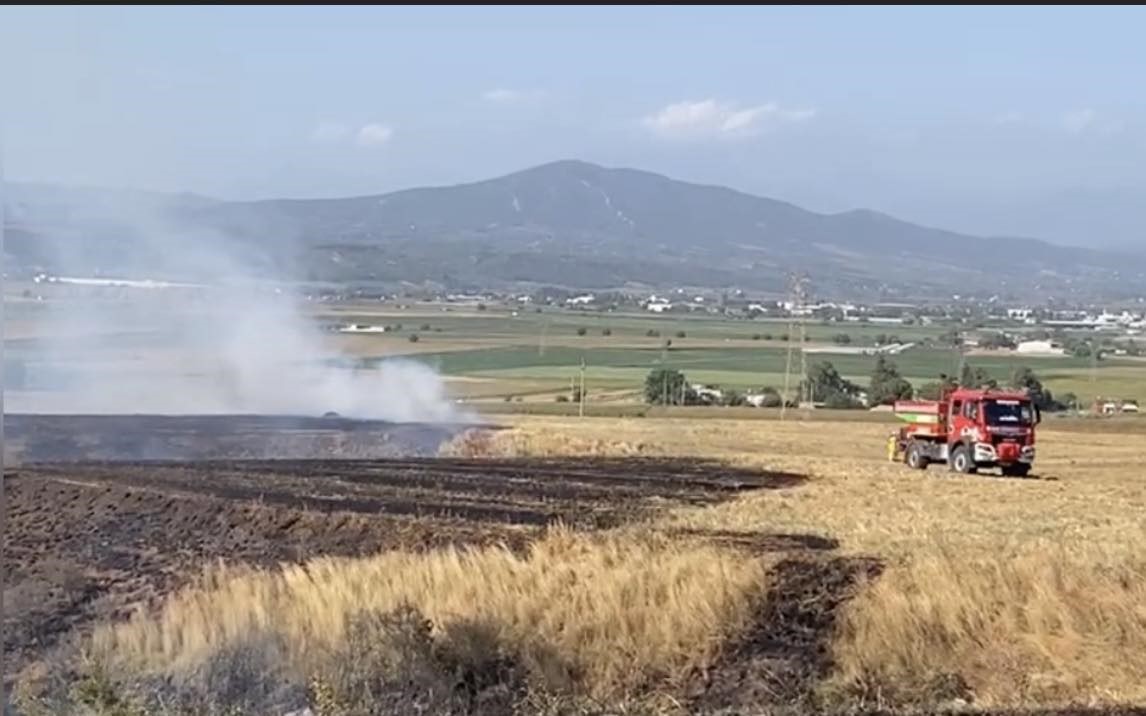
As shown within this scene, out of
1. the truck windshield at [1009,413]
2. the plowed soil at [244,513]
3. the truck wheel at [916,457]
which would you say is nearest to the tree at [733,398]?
the truck wheel at [916,457]

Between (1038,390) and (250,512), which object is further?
(1038,390)

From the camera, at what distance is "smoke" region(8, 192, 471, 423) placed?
56.2 metres

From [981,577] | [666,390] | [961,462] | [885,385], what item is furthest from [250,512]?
[885,385]

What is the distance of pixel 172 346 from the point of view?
65062 millimetres

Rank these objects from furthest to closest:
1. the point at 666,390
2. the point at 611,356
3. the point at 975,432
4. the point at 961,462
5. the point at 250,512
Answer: the point at 611,356
the point at 666,390
the point at 961,462
the point at 975,432
the point at 250,512

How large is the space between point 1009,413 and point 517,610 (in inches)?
932

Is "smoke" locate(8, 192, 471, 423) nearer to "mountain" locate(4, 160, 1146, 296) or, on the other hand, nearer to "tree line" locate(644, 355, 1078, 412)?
"mountain" locate(4, 160, 1146, 296)

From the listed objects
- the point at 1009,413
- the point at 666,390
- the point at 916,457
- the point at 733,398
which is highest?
the point at 1009,413

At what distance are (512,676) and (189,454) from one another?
28.3 metres

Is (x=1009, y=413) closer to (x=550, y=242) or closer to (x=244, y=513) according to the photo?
(x=244, y=513)

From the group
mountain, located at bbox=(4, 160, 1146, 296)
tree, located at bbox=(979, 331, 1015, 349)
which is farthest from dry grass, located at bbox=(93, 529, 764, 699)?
tree, located at bbox=(979, 331, 1015, 349)

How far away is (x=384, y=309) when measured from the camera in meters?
90.8

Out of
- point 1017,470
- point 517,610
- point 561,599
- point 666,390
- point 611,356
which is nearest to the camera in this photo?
point 517,610

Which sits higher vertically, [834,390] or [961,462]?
[961,462]
